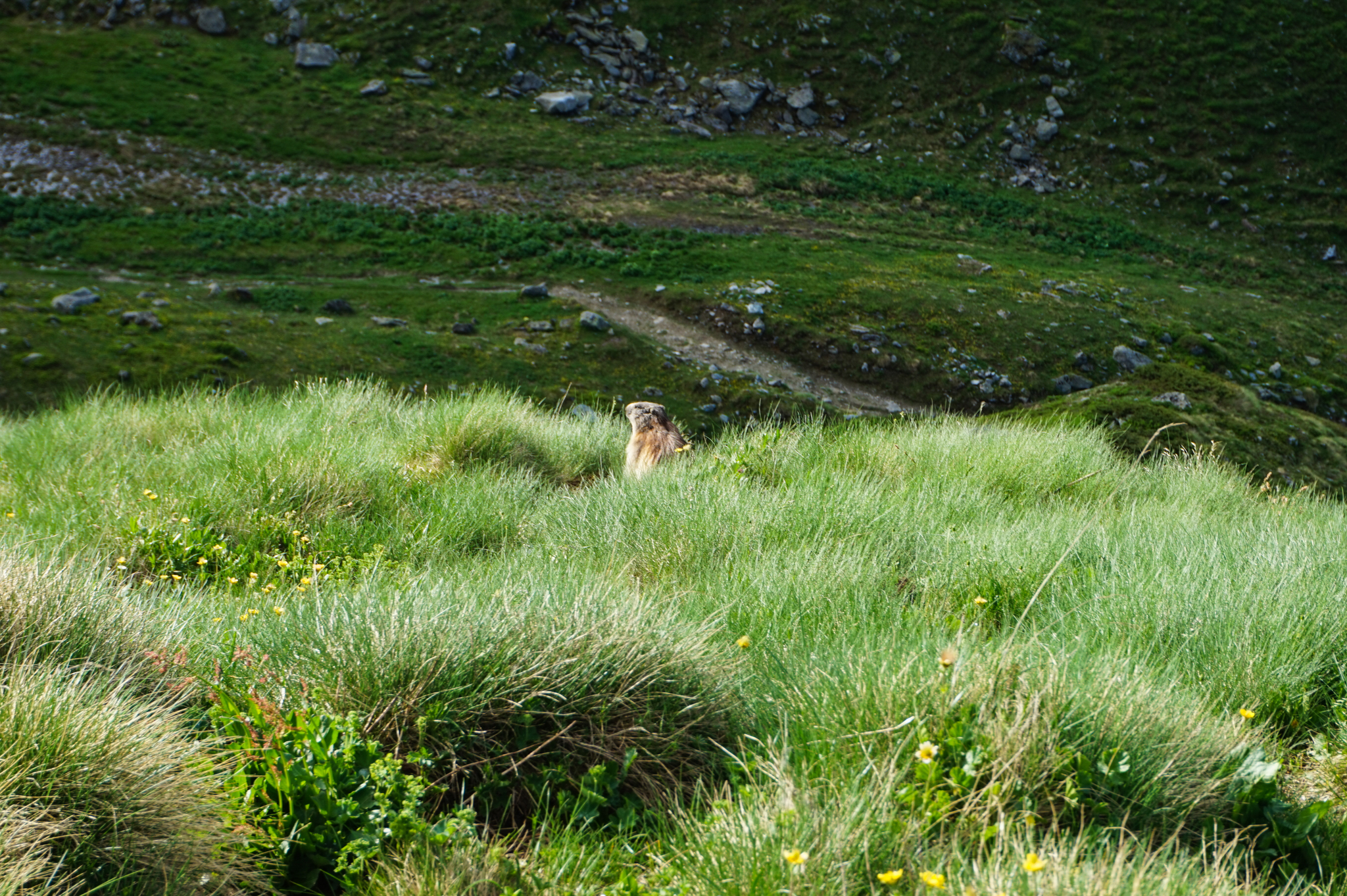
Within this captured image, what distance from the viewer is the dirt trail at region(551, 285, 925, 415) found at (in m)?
18.0

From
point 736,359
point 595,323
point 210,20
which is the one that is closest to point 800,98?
point 736,359

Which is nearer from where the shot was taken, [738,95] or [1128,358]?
[1128,358]

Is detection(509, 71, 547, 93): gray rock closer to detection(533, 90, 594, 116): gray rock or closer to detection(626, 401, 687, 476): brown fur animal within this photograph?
detection(533, 90, 594, 116): gray rock

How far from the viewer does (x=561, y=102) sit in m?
31.8

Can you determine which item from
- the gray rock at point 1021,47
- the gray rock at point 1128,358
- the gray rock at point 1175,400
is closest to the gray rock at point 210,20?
the gray rock at point 1021,47

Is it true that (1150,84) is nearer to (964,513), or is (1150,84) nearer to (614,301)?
(614,301)

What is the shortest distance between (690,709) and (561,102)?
3176 centimetres

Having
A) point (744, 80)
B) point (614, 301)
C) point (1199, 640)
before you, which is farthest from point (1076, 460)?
point (744, 80)

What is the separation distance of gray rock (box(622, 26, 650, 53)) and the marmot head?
3142 centimetres

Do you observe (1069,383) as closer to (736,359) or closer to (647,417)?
(736,359)

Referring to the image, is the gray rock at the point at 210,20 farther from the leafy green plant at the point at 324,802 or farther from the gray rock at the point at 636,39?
the leafy green plant at the point at 324,802

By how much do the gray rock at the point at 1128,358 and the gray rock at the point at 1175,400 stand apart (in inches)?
409

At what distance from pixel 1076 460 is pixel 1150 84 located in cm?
3740

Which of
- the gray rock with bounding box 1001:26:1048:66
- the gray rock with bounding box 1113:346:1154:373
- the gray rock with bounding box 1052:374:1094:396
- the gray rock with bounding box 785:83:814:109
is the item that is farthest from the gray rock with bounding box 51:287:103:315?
the gray rock with bounding box 1001:26:1048:66
